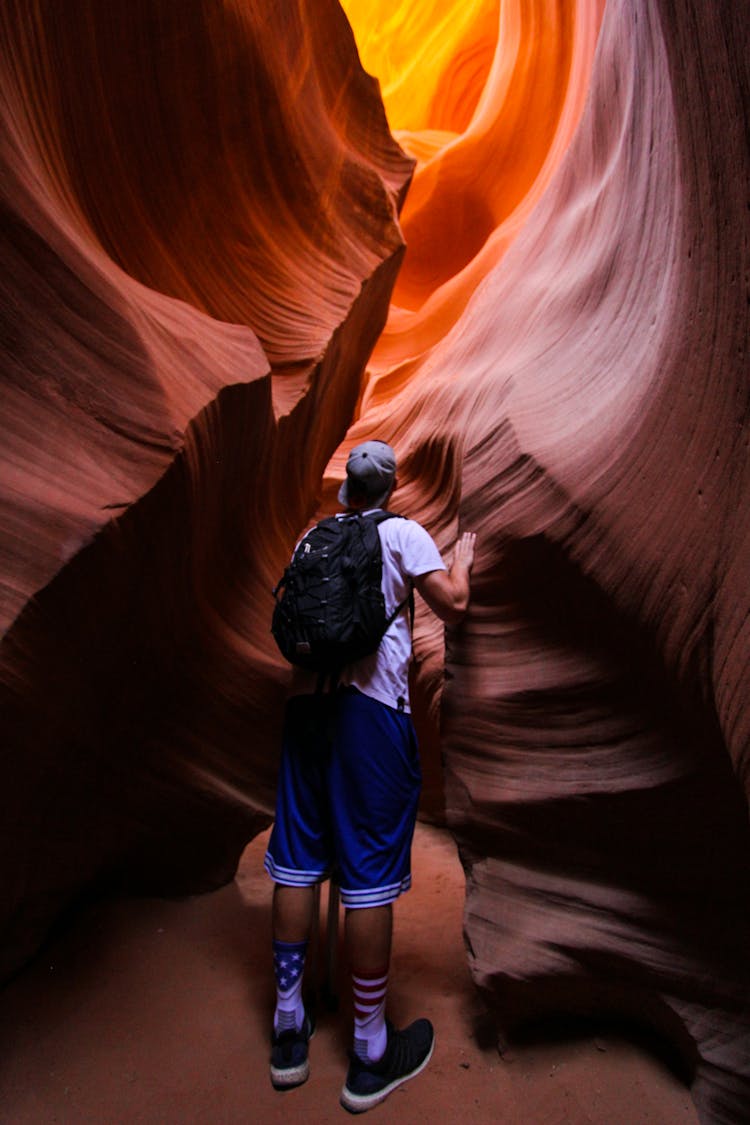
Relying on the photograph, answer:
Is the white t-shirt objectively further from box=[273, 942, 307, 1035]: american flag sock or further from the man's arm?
box=[273, 942, 307, 1035]: american flag sock

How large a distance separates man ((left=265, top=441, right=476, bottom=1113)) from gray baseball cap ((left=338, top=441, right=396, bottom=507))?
0.66 feet

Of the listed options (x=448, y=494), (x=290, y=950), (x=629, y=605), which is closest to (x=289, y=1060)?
(x=290, y=950)

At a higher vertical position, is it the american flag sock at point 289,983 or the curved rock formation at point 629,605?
the curved rock formation at point 629,605

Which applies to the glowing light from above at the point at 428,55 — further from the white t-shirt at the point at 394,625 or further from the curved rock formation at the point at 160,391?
the white t-shirt at the point at 394,625

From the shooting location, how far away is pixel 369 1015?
2396 mm

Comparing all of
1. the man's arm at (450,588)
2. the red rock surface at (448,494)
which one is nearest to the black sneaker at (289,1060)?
the red rock surface at (448,494)

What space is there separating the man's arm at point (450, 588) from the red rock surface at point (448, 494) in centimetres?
12

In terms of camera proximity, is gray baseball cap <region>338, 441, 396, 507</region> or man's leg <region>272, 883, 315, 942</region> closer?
man's leg <region>272, 883, 315, 942</region>

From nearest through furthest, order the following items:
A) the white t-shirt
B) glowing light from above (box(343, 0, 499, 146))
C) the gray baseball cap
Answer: the white t-shirt < the gray baseball cap < glowing light from above (box(343, 0, 499, 146))

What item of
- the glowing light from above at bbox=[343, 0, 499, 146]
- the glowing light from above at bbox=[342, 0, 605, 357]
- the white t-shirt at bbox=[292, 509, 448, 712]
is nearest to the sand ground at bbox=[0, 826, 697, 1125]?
the white t-shirt at bbox=[292, 509, 448, 712]

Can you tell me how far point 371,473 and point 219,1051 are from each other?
6.68 ft

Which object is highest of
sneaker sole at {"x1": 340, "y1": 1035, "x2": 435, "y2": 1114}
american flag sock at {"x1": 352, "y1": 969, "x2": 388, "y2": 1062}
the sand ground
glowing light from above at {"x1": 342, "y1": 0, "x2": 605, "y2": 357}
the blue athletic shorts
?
glowing light from above at {"x1": 342, "y1": 0, "x2": 605, "y2": 357}

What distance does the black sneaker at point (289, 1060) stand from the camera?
244cm

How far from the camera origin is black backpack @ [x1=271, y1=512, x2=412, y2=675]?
246cm
